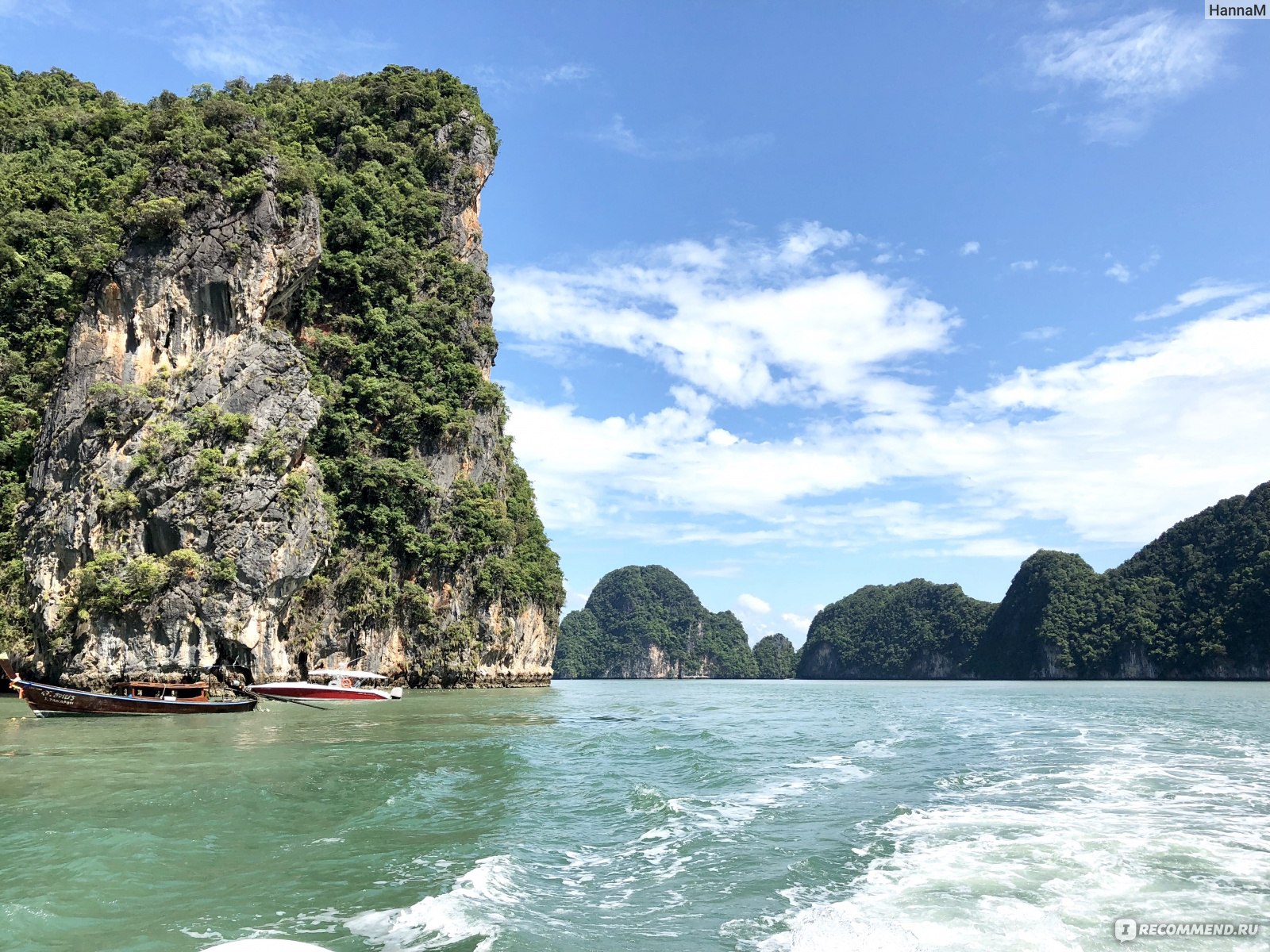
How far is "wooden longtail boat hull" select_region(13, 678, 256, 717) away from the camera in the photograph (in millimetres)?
18172

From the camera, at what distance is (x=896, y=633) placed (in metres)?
123

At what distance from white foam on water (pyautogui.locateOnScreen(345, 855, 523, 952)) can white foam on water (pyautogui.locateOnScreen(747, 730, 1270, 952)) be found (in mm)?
2060

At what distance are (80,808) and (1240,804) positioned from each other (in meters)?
14.1

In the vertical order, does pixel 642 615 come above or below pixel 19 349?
below

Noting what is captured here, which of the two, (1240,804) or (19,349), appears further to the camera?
(19,349)

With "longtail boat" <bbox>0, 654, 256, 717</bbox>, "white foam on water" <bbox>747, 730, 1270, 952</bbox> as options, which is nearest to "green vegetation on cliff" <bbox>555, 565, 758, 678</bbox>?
"longtail boat" <bbox>0, 654, 256, 717</bbox>

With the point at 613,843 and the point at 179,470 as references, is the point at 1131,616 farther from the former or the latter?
the point at 613,843

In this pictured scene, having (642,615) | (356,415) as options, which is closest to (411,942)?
(356,415)

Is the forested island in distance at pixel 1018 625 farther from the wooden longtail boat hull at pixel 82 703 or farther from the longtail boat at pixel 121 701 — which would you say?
the wooden longtail boat hull at pixel 82 703

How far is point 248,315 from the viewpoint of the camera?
28781 millimetres

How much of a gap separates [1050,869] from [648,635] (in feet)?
390

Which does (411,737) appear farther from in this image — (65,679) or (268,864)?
(65,679)

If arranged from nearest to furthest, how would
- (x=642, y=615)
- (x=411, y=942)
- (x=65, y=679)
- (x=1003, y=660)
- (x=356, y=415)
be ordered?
(x=411, y=942) → (x=65, y=679) → (x=356, y=415) → (x=1003, y=660) → (x=642, y=615)

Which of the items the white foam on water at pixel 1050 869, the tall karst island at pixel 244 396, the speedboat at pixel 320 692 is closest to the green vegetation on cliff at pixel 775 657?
the tall karst island at pixel 244 396
